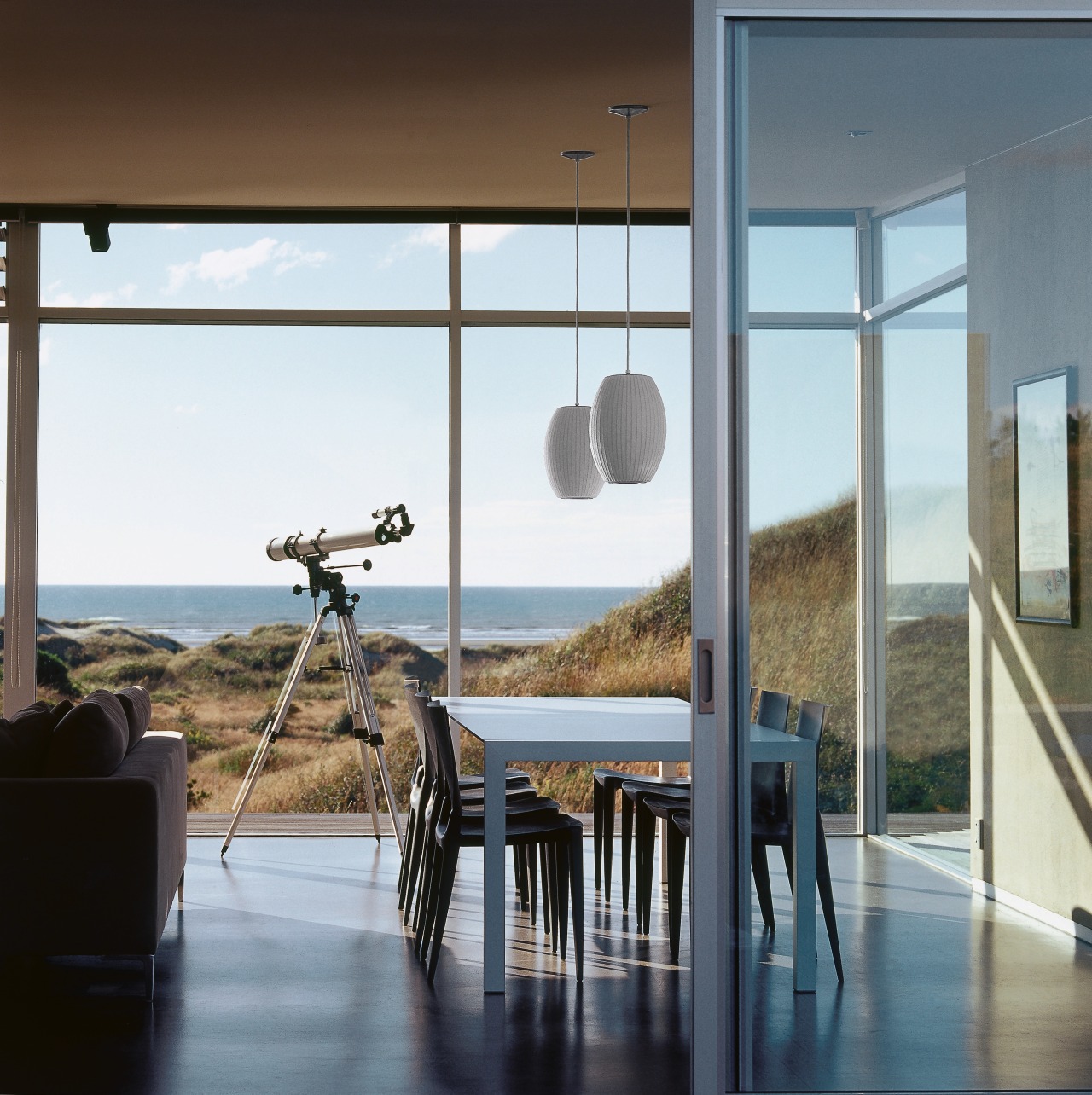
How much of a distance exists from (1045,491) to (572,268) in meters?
8.37

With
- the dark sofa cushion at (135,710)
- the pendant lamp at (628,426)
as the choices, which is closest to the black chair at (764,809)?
the pendant lamp at (628,426)

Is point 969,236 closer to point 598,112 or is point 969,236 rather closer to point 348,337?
point 598,112

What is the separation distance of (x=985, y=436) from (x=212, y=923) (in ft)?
10.6

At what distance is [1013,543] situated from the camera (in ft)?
8.80

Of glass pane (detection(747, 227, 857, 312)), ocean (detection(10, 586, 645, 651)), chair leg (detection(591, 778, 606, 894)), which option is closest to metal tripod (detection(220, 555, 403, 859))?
chair leg (detection(591, 778, 606, 894))

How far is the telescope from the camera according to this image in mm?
5449

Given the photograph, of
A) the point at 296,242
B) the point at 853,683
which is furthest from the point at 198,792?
the point at 853,683

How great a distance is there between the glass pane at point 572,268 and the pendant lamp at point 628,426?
10.2 feet

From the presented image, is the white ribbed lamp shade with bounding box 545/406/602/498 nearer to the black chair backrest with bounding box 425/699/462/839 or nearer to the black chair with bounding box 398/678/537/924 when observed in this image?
the black chair with bounding box 398/678/537/924

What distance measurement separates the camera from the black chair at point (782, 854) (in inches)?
103

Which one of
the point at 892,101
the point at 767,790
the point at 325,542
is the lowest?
the point at 767,790

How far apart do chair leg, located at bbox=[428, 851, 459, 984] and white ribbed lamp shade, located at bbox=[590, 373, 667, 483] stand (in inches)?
61.6

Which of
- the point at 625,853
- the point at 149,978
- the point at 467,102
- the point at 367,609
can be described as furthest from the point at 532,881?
the point at 367,609

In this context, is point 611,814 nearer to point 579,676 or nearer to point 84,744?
point 84,744
